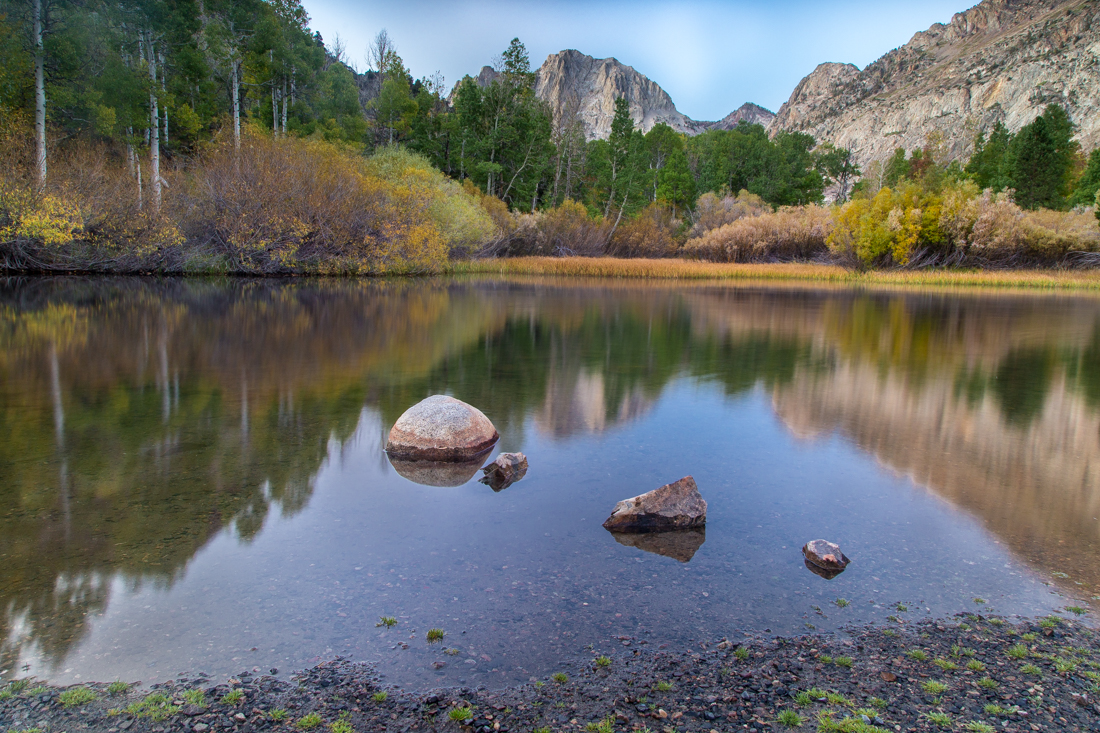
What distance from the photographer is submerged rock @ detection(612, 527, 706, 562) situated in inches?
202

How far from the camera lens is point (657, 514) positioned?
553cm

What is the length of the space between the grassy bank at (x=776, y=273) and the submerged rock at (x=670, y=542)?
131 feet

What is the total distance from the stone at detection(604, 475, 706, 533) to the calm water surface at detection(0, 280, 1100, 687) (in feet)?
0.70

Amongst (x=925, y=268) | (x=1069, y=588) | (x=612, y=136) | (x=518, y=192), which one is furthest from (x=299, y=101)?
(x=1069, y=588)

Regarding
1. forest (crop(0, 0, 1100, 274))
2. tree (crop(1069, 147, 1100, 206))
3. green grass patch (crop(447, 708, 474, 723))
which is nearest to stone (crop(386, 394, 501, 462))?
green grass patch (crop(447, 708, 474, 723))

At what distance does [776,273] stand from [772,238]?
9.69 metres

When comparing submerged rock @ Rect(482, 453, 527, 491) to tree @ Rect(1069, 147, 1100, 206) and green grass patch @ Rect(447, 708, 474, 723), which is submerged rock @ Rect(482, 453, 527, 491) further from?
tree @ Rect(1069, 147, 1100, 206)

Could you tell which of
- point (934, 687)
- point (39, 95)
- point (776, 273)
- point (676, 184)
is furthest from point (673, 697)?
point (676, 184)

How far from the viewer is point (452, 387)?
424 inches

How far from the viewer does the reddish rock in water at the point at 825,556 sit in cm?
486

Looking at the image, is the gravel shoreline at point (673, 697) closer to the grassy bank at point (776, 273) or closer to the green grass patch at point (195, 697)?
the green grass patch at point (195, 697)

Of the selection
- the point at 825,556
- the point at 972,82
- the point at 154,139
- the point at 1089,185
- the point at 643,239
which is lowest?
the point at 825,556

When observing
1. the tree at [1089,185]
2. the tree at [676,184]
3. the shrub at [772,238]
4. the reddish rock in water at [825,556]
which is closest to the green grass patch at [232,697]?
the reddish rock in water at [825,556]

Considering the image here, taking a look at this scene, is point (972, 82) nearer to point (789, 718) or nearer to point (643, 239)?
point (643, 239)
